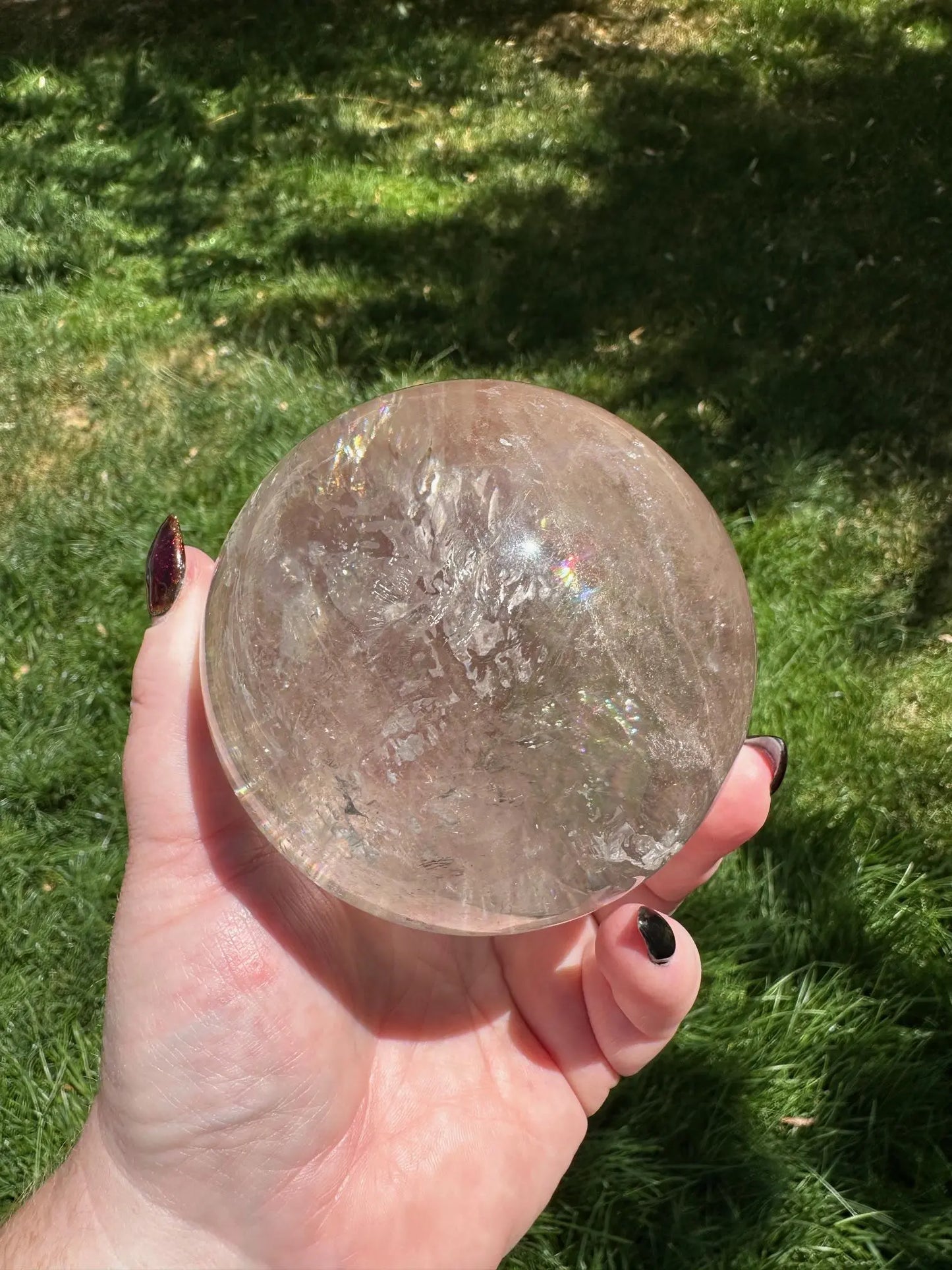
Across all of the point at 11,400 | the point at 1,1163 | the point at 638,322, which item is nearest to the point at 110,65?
the point at 11,400

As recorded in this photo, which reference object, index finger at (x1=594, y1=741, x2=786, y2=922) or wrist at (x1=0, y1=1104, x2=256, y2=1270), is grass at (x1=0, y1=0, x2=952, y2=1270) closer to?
index finger at (x1=594, y1=741, x2=786, y2=922)

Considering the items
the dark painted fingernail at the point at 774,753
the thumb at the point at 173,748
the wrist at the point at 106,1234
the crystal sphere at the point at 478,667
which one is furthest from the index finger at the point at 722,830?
the wrist at the point at 106,1234

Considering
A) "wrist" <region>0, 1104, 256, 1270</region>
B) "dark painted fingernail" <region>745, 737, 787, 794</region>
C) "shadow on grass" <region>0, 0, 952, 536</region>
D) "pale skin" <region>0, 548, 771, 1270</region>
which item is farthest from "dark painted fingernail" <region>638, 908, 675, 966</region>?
"shadow on grass" <region>0, 0, 952, 536</region>

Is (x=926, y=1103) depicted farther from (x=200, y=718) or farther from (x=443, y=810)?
(x=200, y=718)

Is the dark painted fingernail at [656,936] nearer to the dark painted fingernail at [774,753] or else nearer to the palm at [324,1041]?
the palm at [324,1041]

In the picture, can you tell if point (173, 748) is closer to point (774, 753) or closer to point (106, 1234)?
point (106, 1234)

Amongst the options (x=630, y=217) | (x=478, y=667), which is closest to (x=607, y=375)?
(x=630, y=217)
